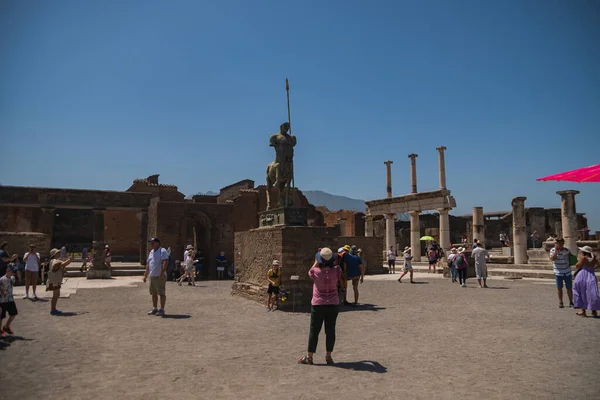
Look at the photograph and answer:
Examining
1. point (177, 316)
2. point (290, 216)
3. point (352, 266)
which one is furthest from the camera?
point (290, 216)

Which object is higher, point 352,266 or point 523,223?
point 523,223

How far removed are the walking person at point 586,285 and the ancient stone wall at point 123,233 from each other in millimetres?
29863

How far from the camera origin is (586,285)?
9.38 m

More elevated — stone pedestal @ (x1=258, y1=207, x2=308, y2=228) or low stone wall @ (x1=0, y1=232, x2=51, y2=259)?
stone pedestal @ (x1=258, y1=207, x2=308, y2=228)

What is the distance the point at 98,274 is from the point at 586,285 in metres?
19.9

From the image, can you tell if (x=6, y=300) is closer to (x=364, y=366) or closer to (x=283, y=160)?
(x=364, y=366)

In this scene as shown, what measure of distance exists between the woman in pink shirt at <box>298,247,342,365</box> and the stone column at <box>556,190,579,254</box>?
21347 millimetres

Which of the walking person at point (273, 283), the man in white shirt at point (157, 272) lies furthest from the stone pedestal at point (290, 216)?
the man in white shirt at point (157, 272)

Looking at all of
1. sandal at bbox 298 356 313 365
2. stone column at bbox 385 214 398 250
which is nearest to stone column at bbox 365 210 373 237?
stone column at bbox 385 214 398 250

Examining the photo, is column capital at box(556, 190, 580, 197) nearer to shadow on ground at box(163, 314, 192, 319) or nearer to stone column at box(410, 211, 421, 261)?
stone column at box(410, 211, 421, 261)

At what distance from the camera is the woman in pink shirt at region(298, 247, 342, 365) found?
235 inches

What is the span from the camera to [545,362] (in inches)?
230

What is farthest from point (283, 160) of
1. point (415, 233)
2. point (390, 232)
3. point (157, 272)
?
point (390, 232)

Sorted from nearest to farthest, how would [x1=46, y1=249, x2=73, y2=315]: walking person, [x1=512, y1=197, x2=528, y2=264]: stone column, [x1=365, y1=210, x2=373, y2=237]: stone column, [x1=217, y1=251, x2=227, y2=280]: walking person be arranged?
[x1=46, y1=249, x2=73, y2=315]: walking person
[x1=217, y1=251, x2=227, y2=280]: walking person
[x1=512, y1=197, x2=528, y2=264]: stone column
[x1=365, y1=210, x2=373, y2=237]: stone column
